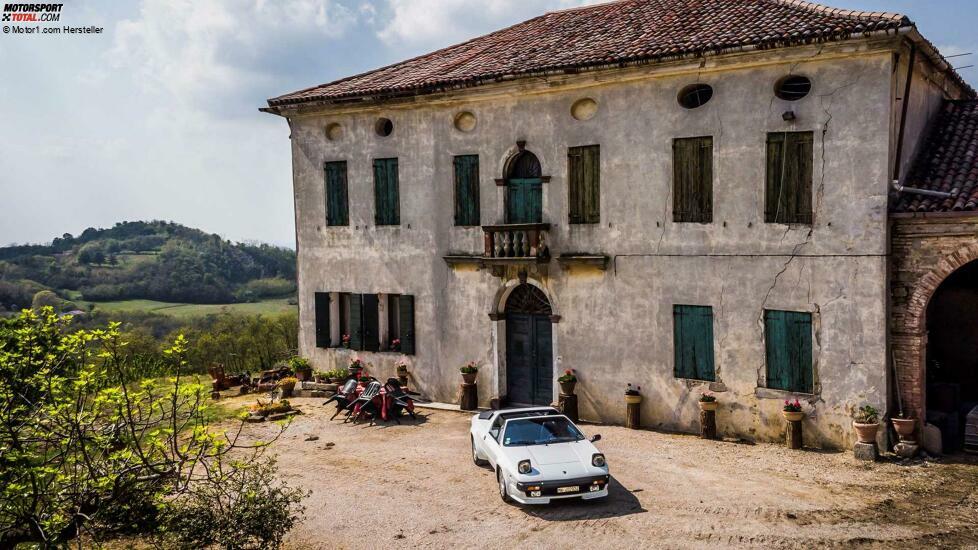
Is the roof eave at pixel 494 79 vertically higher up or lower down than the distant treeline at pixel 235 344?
higher up

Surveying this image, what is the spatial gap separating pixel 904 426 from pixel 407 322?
12.1m

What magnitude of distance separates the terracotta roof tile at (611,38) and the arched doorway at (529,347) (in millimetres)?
5648

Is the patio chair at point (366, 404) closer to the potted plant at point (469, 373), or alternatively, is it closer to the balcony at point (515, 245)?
the potted plant at point (469, 373)

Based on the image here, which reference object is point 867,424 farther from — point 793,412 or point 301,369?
point 301,369

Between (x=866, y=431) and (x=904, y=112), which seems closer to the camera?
(x=866, y=431)

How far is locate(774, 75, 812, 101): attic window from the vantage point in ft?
50.4

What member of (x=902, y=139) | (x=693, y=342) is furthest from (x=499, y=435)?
(x=902, y=139)

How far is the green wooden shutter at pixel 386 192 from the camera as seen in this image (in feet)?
67.5

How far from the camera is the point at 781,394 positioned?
51.7 ft

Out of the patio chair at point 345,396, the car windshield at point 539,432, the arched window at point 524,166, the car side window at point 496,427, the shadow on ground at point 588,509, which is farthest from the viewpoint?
the patio chair at point 345,396

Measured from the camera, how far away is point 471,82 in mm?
18547

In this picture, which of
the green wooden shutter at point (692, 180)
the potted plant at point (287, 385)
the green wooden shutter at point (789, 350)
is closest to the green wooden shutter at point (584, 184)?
the green wooden shutter at point (692, 180)

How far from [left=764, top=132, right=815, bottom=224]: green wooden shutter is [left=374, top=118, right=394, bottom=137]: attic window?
1016cm

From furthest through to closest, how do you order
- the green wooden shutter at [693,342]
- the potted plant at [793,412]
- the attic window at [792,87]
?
the green wooden shutter at [693,342], the attic window at [792,87], the potted plant at [793,412]
